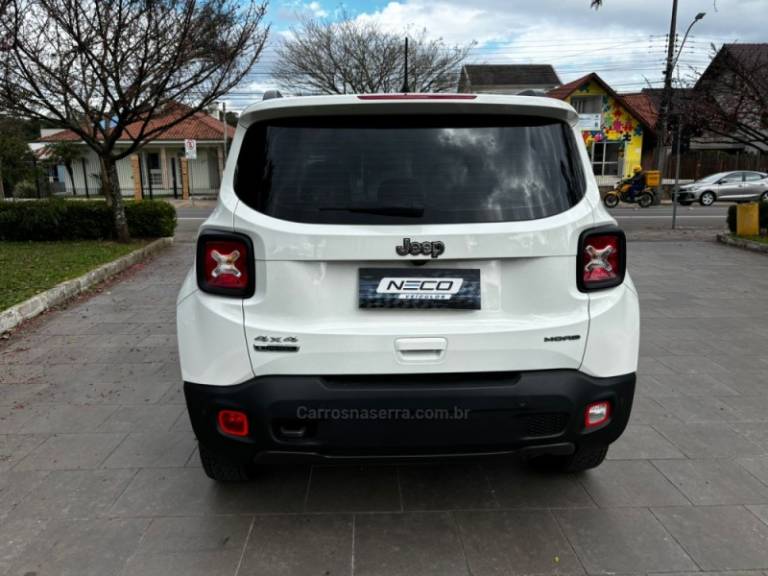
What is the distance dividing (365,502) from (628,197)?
24188mm

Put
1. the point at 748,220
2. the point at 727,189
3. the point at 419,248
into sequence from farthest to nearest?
the point at 727,189, the point at 748,220, the point at 419,248

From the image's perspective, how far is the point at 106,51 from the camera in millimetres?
10180

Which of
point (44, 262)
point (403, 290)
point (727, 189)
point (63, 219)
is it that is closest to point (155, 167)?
point (63, 219)

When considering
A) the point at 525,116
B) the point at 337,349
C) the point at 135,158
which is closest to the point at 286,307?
the point at 337,349

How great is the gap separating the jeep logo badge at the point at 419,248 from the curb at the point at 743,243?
38.8 feet

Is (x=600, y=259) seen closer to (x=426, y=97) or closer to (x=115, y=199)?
(x=426, y=97)

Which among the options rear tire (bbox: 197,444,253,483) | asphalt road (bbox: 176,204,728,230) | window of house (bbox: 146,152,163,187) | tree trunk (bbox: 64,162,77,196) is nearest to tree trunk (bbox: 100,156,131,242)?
asphalt road (bbox: 176,204,728,230)

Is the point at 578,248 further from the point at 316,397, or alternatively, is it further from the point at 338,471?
the point at 338,471

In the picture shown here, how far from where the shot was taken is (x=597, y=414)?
98.6 inches

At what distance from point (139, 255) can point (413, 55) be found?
2207 cm

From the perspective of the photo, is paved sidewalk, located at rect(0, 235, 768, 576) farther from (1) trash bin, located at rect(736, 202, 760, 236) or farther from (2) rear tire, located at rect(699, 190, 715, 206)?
(2) rear tire, located at rect(699, 190, 715, 206)

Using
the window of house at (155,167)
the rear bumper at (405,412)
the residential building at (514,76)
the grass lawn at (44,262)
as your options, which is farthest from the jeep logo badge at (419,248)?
the residential building at (514,76)

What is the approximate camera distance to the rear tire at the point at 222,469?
2.93 meters

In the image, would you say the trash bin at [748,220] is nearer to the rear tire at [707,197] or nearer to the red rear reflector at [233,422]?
the rear tire at [707,197]
